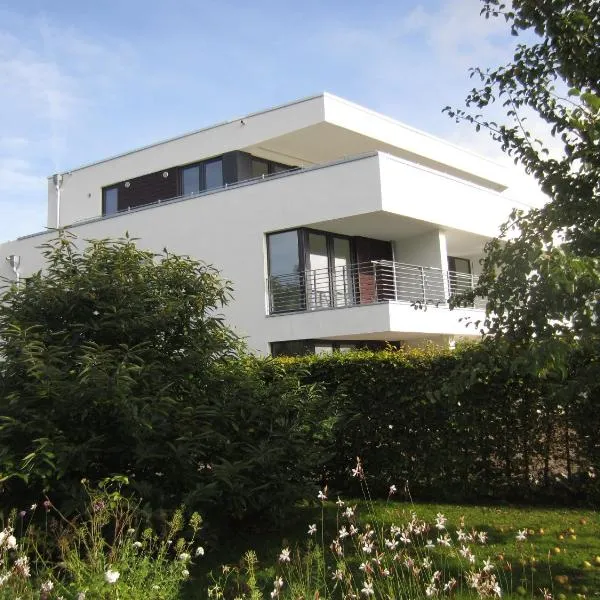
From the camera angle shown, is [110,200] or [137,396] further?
[110,200]

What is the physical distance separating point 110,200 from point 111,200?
54mm

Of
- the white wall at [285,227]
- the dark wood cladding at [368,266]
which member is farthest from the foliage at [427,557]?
the dark wood cladding at [368,266]

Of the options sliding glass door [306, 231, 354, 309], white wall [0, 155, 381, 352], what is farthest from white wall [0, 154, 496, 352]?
sliding glass door [306, 231, 354, 309]

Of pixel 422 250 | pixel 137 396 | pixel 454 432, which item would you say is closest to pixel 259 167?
pixel 422 250

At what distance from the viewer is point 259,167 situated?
70.0 feet

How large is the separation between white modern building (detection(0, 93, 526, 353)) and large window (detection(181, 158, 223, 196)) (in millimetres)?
48

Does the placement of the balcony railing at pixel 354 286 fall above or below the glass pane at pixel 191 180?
below

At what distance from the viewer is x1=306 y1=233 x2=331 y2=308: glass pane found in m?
17.6

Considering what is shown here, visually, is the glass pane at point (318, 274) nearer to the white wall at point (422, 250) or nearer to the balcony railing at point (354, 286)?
the balcony railing at point (354, 286)

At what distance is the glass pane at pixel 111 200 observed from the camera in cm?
2452

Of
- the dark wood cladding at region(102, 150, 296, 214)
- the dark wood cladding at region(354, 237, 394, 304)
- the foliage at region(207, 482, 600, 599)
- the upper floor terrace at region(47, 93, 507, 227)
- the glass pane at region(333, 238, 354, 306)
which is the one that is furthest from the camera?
the dark wood cladding at region(102, 150, 296, 214)

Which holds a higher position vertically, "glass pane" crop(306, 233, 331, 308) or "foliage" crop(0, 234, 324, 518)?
"glass pane" crop(306, 233, 331, 308)

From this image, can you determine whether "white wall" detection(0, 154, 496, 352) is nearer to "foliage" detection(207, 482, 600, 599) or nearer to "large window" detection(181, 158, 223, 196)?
"large window" detection(181, 158, 223, 196)

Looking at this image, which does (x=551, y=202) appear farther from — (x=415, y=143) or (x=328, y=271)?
(x=415, y=143)
